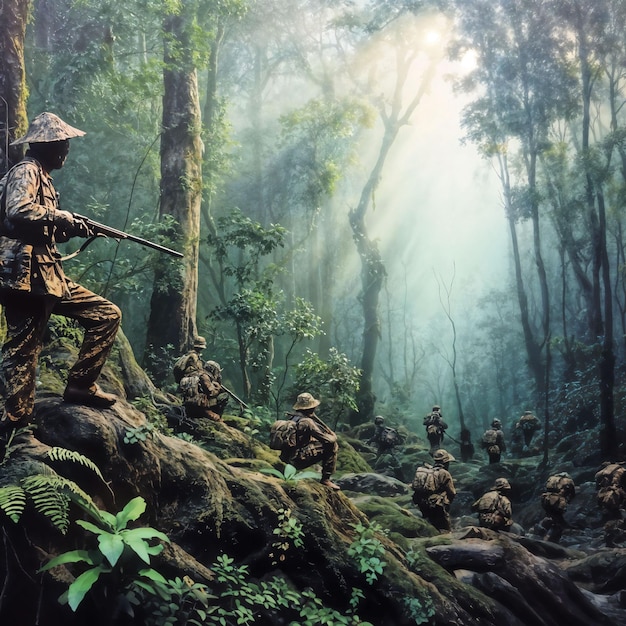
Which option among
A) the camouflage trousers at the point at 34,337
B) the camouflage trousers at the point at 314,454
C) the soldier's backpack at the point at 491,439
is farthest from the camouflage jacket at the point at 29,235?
the soldier's backpack at the point at 491,439

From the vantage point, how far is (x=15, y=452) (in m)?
3.97

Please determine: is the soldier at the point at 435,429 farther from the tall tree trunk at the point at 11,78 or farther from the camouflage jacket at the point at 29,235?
the camouflage jacket at the point at 29,235

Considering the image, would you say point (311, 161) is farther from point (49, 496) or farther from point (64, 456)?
point (49, 496)

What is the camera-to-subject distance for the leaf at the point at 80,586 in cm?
324

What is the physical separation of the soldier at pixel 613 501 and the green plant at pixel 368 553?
603 cm

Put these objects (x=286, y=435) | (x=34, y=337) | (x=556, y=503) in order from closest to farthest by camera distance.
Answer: (x=34, y=337), (x=286, y=435), (x=556, y=503)

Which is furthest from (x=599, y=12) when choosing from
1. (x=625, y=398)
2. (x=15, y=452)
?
(x=15, y=452)

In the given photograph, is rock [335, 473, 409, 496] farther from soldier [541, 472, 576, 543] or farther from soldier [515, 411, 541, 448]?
soldier [515, 411, 541, 448]

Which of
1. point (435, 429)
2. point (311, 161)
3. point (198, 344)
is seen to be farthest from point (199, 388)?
point (311, 161)

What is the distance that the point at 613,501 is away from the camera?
9.48 meters

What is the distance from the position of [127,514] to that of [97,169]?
61.3 ft

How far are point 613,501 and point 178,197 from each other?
10961 mm

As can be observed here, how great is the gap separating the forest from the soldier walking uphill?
418 millimetres

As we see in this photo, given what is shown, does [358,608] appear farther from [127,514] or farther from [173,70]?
[173,70]
